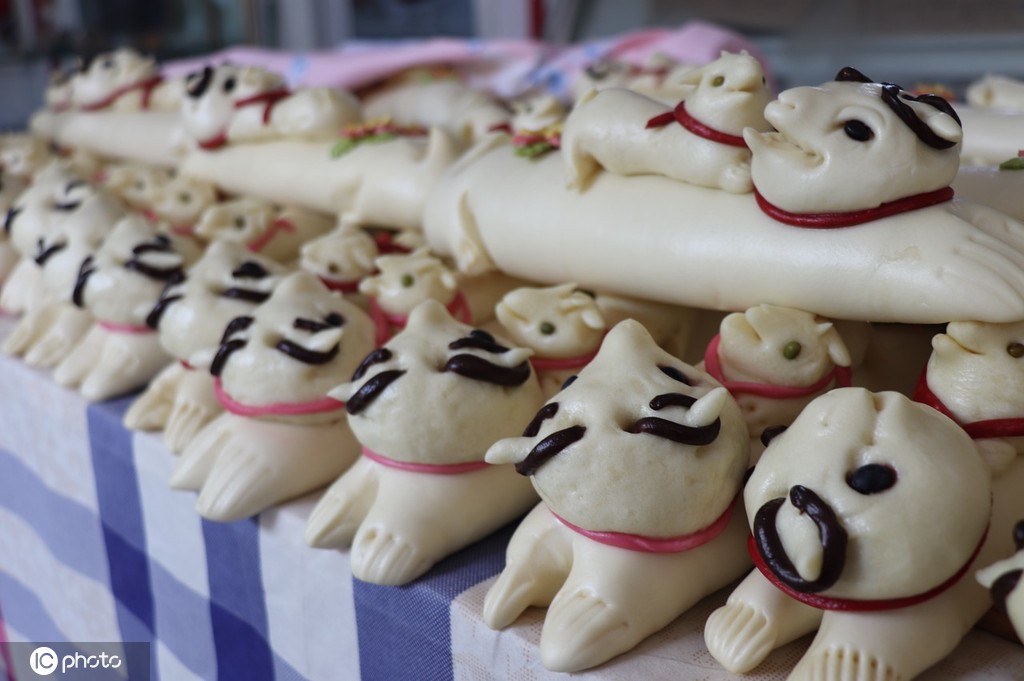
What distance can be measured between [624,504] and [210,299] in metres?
0.63

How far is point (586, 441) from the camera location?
70cm

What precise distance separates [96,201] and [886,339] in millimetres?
1174

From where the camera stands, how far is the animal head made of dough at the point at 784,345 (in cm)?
80

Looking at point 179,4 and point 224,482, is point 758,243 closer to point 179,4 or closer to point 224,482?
point 224,482

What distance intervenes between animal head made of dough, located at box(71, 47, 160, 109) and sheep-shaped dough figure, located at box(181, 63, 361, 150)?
585mm

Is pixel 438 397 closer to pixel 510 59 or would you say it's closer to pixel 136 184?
pixel 136 184

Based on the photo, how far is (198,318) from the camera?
3.61ft

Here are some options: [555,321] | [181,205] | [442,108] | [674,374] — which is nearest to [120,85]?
[181,205]

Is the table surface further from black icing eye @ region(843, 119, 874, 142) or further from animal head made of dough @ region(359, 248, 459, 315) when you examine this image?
black icing eye @ region(843, 119, 874, 142)

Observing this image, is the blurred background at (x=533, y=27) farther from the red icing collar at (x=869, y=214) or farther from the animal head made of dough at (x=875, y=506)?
the animal head made of dough at (x=875, y=506)

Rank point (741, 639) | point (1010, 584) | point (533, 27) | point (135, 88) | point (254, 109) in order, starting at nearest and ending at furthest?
point (1010, 584)
point (741, 639)
point (254, 109)
point (135, 88)
point (533, 27)

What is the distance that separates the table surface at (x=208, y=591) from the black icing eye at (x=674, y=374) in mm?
185

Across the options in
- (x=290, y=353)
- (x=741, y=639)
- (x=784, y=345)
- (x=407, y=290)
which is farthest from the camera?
(x=407, y=290)

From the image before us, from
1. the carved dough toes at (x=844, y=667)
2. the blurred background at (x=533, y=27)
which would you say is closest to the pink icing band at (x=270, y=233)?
the carved dough toes at (x=844, y=667)
